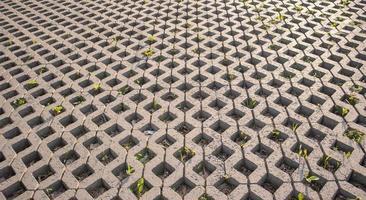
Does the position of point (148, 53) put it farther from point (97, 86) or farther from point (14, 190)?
point (14, 190)

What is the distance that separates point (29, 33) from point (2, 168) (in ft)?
10.6

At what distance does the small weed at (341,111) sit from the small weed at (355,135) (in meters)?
0.26

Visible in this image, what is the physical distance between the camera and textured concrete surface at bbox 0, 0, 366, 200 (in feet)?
10.7

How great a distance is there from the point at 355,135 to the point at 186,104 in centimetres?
187

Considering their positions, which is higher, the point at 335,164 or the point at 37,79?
the point at 335,164

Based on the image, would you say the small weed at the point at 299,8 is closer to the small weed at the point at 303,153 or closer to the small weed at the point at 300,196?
the small weed at the point at 303,153

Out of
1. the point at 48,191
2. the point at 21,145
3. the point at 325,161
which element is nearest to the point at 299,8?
the point at 325,161

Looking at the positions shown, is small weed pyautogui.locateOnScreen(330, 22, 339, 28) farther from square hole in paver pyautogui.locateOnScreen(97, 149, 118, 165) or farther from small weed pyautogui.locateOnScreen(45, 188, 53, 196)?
small weed pyautogui.locateOnScreen(45, 188, 53, 196)

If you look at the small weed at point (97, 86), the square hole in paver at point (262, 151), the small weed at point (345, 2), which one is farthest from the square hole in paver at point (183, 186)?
the small weed at point (345, 2)

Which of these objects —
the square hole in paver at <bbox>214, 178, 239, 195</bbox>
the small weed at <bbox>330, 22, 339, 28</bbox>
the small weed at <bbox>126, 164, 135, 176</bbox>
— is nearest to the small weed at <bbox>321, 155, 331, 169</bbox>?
the square hole in paver at <bbox>214, 178, 239, 195</bbox>

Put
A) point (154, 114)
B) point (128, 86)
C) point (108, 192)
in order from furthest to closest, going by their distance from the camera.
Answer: point (128, 86)
point (154, 114)
point (108, 192)

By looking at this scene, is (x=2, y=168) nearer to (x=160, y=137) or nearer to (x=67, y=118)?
(x=67, y=118)

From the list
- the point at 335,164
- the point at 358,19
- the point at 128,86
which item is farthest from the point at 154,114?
the point at 358,19

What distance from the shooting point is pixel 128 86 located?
455 centimetres
